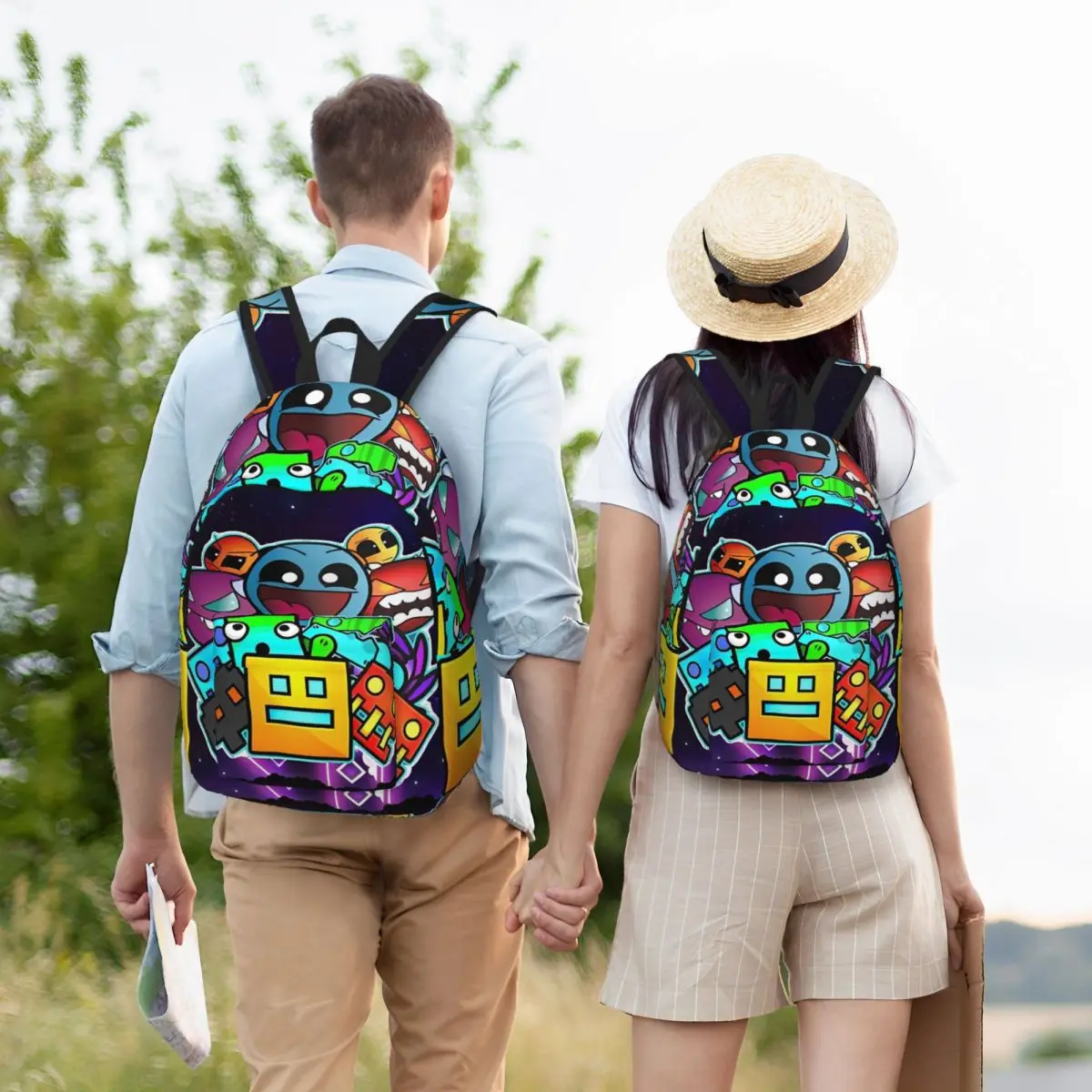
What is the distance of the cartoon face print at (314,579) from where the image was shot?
72.6 inches

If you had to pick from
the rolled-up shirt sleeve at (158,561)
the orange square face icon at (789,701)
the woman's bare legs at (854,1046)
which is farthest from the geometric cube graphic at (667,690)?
the rolled-up shirt sleeve at (158,561)

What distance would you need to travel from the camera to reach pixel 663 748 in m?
1.99

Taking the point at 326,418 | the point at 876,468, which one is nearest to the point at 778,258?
the point at 876,468

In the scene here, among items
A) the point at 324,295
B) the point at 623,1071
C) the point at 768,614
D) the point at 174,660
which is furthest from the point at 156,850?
the point at 623,1071

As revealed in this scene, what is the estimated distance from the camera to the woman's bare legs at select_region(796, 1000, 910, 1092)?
1887mm

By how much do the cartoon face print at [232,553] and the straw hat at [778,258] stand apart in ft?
2.41

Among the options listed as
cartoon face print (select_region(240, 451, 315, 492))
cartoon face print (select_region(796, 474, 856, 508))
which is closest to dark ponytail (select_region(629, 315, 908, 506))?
cartoon face print (select_region(796, 474, 856, 508))

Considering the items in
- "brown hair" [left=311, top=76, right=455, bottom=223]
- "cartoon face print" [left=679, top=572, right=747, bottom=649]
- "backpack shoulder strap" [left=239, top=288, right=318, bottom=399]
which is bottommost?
"cartoon face print" [left=679, top=572, right=747, bottom=649]

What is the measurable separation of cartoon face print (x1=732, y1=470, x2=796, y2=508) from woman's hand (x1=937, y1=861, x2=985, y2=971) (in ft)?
2.03

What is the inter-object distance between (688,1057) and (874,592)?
2.26ft

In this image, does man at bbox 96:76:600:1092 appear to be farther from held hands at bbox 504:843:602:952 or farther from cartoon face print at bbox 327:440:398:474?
cartoon face print at bbox 327:440:398:474

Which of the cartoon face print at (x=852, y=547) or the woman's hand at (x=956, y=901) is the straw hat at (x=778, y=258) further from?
the woman's hand at (x=956, y=901)

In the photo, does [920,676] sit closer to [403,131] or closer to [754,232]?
[754,232]

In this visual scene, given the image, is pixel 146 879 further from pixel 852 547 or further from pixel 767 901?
pixel 852 547
